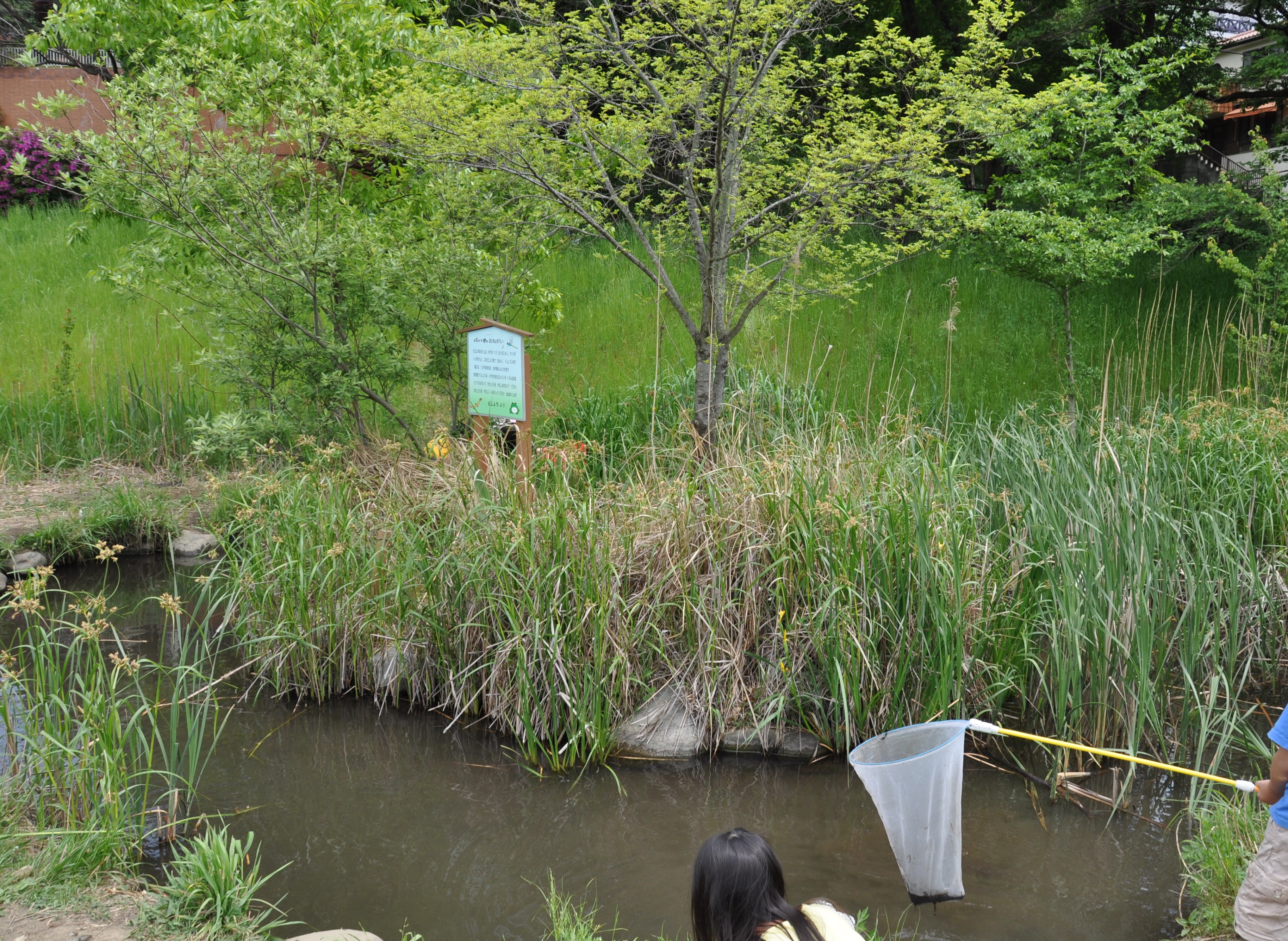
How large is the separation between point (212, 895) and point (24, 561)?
430cm

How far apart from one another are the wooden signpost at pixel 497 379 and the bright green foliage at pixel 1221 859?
3.25 meters

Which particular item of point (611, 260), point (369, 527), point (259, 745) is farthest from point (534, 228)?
point (611, 260)

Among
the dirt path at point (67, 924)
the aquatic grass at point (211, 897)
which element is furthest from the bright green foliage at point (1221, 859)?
the dirt path at point (67, 924)

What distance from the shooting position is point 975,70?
6098mm

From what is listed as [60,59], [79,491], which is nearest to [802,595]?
[79,491]

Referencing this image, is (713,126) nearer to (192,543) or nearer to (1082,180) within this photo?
(1082,180)

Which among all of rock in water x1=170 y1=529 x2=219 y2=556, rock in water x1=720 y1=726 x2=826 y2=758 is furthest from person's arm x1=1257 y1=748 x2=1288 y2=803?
rock in water x1=170 y1=529 x2=219 y2=556

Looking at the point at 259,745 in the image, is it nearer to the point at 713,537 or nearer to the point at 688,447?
the point at 713,537

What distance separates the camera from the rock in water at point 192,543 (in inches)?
260

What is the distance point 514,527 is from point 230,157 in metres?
3.22

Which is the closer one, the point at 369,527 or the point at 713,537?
the point at 713,537

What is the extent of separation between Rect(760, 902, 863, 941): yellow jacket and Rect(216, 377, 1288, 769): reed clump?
6.40ft

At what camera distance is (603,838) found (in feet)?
11.6

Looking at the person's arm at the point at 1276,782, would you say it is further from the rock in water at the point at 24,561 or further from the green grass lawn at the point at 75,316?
the green grass lawn at the point at 75,316
